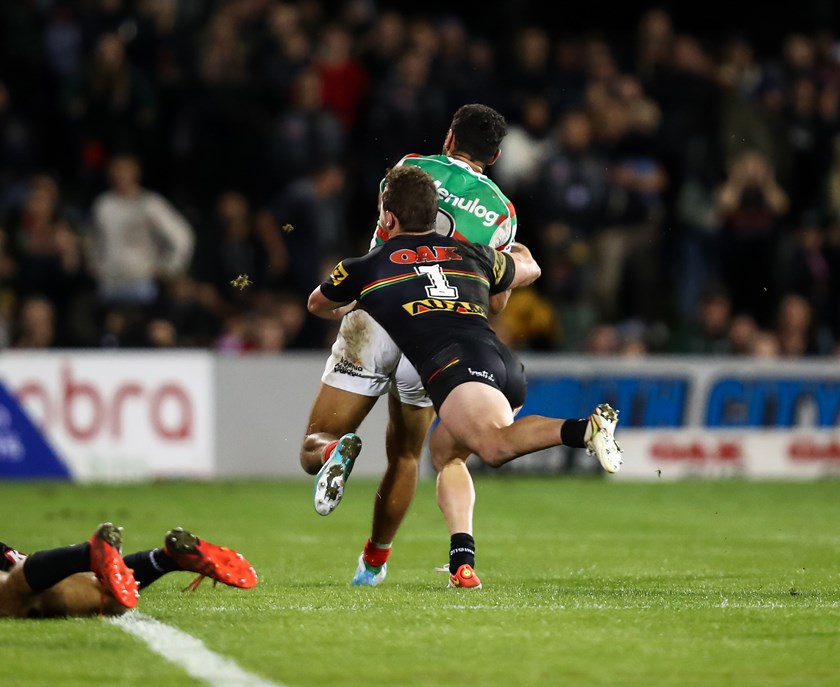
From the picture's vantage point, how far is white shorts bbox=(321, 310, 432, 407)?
7953 mm

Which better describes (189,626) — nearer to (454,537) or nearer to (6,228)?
(454,537)

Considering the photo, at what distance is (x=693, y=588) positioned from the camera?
7.88 metres

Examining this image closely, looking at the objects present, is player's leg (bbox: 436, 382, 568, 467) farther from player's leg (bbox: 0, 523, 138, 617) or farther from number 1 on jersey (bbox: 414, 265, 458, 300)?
player's leg (bbox: 0, 523, 138, 617)

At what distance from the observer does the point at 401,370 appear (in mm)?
7992

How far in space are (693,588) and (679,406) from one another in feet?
32.3

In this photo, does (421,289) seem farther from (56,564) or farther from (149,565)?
(56,564)

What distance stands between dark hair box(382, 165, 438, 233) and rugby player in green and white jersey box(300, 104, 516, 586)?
289mm

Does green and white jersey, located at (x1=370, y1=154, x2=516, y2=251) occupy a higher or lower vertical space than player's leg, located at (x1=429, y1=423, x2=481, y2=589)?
higher

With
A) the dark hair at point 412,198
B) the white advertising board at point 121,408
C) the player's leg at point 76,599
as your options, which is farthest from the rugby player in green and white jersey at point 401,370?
the white advertising board at point 121,408

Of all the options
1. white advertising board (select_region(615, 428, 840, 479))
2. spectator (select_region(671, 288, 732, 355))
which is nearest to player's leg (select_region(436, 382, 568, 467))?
white advertising board (select_region(615, 428, 840, 479))

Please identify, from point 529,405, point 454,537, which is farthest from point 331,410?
point 529,405

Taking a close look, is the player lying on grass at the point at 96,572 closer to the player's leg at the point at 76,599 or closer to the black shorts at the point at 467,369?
the player's leg at the point at 76,599

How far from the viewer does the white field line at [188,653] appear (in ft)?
16.8

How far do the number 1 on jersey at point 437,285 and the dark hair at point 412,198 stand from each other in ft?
0.86
